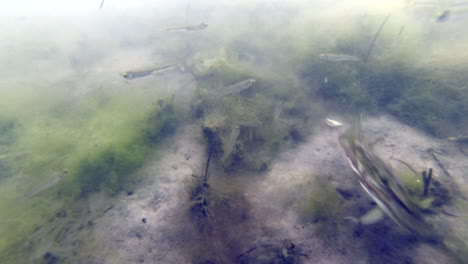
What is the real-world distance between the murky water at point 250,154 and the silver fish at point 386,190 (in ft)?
0.09

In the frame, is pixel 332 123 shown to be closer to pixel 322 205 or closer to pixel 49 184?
pixel 322 205

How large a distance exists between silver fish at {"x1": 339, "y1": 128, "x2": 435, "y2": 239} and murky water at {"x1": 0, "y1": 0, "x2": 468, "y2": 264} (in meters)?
0.03

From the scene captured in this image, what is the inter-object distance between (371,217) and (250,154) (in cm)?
291

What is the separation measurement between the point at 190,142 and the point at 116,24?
17126mm

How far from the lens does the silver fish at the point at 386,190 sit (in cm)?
241

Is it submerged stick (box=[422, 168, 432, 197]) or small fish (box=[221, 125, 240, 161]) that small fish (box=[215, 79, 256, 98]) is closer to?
small fish (box=[221, 125, 240, 161])

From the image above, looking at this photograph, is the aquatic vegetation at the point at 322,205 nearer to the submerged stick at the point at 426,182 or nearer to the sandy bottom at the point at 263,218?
the sandy bottom at the point at 263,218

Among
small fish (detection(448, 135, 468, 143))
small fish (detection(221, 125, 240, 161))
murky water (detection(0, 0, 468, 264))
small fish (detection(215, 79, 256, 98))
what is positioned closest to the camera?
murky water (detection(0, 0, 468, 264))

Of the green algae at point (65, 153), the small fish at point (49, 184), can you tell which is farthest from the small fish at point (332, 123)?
the small fish at point (49, 184)

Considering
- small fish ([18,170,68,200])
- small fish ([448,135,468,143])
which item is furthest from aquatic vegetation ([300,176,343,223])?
small fish ([18,170,68,200])

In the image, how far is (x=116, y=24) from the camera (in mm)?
16797

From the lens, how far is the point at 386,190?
244 centimetres

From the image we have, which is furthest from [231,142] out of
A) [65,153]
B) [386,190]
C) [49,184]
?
[65,153]

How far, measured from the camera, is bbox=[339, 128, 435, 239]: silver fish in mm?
2410
